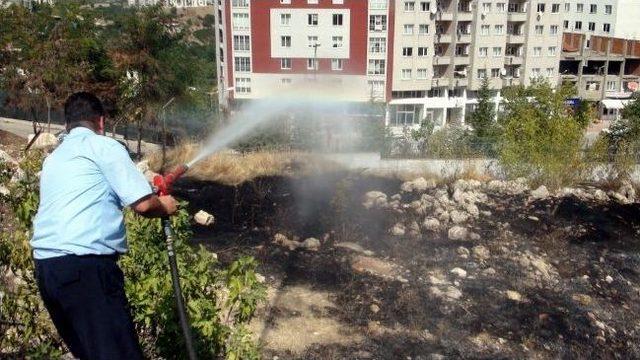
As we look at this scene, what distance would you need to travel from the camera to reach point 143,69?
66.3 ft

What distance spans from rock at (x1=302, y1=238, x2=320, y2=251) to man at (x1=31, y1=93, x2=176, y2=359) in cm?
963

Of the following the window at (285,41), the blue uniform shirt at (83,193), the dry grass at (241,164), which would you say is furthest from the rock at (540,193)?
the window at (285,41)

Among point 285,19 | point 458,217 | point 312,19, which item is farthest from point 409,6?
point 458,217

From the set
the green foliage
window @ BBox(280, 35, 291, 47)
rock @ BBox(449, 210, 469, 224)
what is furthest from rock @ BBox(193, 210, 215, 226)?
window @ BBox(280, 35, 291, 47)

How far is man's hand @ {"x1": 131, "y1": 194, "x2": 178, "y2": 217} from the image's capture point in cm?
314

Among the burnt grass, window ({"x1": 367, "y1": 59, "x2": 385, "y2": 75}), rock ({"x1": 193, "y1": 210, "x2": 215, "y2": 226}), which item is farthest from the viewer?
window ({"x1": 367, "y1": 59, "x2": 385, "y2": 75})

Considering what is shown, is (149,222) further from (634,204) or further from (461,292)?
(634,204)

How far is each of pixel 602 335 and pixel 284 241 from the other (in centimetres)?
696

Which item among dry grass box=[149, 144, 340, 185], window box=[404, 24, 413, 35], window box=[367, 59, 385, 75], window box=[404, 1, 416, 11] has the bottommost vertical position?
dry grass box=[149, 144, 340, 185]

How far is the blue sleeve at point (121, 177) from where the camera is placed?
3.07 metres

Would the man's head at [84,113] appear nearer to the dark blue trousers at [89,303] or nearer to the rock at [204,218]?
the dark blue trousers at [89,303]

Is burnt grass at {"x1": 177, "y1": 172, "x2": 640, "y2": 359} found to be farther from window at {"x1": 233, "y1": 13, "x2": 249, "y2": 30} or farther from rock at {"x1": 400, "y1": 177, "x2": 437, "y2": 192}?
window at {"x1": 233, "y1": 13, "x2": 249, "y2": 30}

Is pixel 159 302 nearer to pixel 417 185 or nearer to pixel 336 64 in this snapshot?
pixel 417 185

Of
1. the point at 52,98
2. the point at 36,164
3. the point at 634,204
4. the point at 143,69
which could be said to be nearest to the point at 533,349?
the point at 36,164
